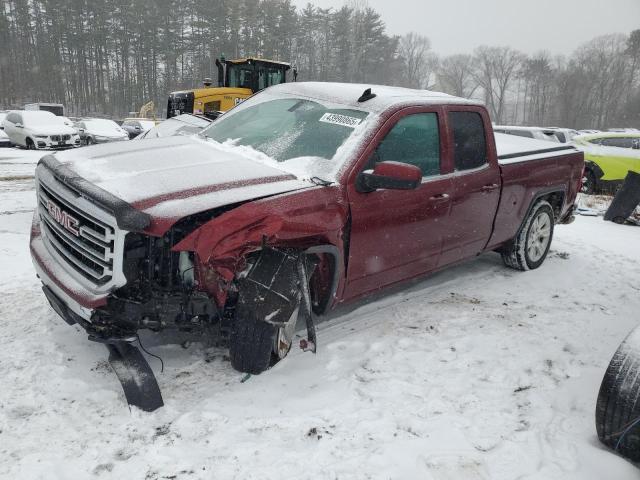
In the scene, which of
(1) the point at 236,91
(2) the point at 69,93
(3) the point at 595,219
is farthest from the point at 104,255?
(2) the point at 69,93

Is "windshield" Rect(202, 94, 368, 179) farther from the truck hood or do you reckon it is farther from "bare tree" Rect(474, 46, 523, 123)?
"bare tree" Rect(474, 46, 523, 123)

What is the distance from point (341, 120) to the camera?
3.68 m

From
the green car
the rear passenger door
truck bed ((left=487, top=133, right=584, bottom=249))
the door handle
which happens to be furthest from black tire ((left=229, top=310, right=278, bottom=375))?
the green car

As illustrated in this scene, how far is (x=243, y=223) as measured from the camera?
269cm

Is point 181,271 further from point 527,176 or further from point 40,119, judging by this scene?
point 40,119

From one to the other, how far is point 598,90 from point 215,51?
63552 millimetres

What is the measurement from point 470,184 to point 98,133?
20.2m

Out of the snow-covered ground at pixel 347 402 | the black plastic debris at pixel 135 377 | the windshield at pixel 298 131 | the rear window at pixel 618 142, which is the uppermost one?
the windshield at pixel 298 131

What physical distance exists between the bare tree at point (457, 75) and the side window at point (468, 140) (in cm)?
10015

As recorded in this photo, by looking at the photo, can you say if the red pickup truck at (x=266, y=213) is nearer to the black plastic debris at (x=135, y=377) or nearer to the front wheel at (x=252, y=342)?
the front wheel at (x=252, y=342)

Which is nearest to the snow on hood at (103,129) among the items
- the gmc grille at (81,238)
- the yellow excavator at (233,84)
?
the yellow excavator at (233,84)

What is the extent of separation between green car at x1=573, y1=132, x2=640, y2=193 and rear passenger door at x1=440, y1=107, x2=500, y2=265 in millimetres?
9114

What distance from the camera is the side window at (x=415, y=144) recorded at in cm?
362

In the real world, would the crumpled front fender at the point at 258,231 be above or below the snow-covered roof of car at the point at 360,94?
below
